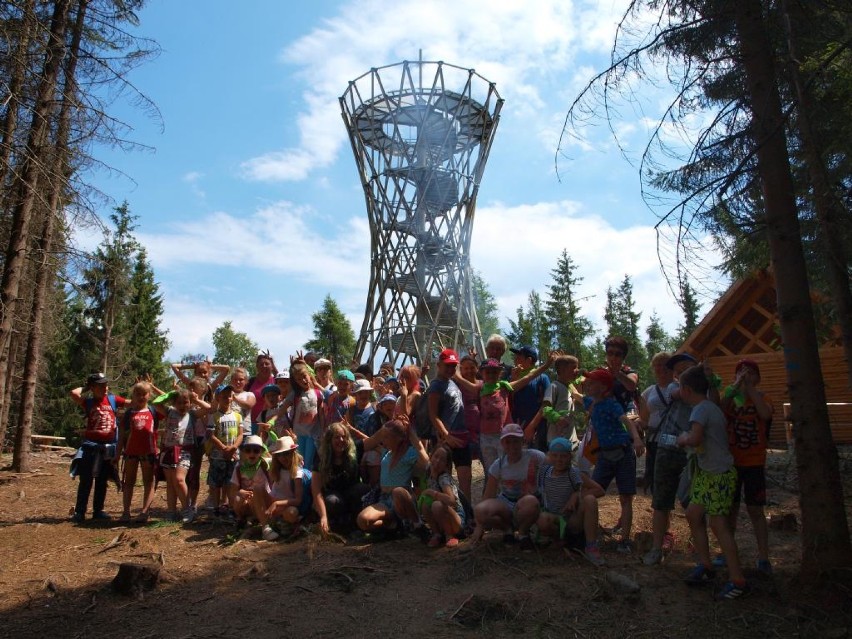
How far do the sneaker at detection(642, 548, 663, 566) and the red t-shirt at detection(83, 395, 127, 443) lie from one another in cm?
546

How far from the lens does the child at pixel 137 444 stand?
22.1 feet

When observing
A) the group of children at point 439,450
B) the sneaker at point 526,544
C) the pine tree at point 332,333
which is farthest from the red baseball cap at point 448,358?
the pine tree at point 332,333

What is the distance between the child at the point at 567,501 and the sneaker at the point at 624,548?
261 millimetres

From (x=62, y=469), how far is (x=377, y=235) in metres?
9.64

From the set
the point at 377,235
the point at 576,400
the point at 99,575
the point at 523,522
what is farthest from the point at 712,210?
the point at 377,235

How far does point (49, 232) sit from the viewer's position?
845 centimetres

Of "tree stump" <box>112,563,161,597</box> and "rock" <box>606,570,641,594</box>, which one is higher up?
"rock" <box>606,570,641,594</box>

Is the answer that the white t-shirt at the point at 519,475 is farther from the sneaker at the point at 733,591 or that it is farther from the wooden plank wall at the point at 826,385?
the wooden plank wall at the point at 826,385

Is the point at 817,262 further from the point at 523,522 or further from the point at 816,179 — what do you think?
the point at 523,522

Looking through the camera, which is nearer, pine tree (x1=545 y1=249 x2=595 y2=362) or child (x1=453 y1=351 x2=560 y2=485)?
child (x1=453 y1=351 x2=560 y2=485)

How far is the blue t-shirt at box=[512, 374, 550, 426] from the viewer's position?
6184 mm

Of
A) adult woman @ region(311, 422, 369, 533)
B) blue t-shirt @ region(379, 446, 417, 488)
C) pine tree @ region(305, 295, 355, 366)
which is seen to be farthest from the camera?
pine tree @ region(305, 295, 355, 366)

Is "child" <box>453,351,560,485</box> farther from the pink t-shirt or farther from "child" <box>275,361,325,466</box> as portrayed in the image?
the pink t-shirt

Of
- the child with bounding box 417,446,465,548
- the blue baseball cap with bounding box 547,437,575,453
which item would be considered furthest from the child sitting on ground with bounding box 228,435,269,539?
the blue baseball cap with bounding box 547,437,575,453
